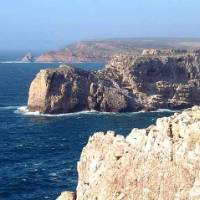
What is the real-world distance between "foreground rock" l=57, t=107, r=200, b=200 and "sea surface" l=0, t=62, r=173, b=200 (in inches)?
983

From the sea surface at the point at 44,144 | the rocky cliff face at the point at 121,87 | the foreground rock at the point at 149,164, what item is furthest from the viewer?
the rocky cliff face at the point at 121,87

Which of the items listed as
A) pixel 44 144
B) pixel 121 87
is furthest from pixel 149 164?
pixel 121 87

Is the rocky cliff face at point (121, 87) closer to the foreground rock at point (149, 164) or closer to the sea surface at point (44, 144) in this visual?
the sea surface at point (44, 144)

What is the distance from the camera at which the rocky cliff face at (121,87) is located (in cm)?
14550

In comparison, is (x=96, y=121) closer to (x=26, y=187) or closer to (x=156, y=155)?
(x=26, y=187)

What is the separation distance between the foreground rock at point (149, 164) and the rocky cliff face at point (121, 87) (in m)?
95.4

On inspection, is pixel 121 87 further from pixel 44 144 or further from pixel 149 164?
pixel 149 164

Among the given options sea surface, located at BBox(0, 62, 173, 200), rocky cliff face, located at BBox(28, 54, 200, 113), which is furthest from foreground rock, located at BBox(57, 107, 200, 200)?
rocky cliff face, located at BBox(28, 54, 200, 113)

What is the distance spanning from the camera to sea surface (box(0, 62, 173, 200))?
78.9 metres

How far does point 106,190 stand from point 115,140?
3952mm

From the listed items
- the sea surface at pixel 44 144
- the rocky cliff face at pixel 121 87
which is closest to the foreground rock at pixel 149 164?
the sea surface at pixel 44 144

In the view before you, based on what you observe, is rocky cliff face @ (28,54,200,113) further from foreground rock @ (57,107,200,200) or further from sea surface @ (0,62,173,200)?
foreground rock @ (57,107,200,200)

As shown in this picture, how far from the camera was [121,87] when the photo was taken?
6097 inches

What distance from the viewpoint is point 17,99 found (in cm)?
17638
